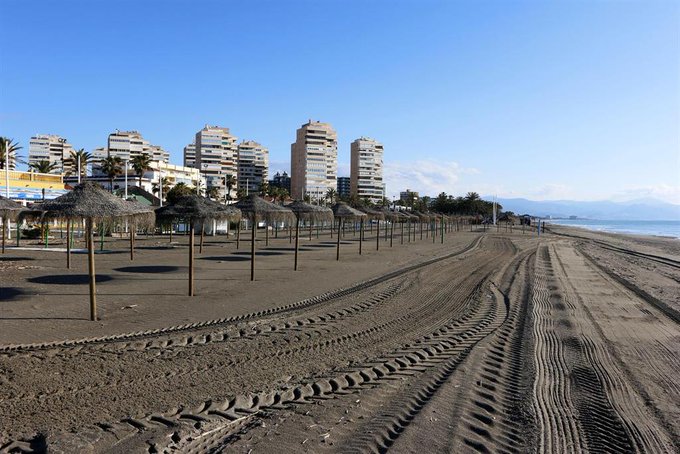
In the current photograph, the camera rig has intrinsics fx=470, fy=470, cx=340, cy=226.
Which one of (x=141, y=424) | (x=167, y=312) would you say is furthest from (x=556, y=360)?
(x=167, y=312)

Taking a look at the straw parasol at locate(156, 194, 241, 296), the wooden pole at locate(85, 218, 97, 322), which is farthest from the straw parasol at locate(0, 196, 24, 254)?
the wooden pole at locate(85, 218, 97, 322)

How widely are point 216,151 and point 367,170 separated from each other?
43.4 meters

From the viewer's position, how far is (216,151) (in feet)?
387

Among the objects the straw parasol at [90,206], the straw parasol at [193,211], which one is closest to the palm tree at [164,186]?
the straw parasol at [193,211]

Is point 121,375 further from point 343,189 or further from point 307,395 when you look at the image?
point 343,189

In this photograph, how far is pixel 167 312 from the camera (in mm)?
8766

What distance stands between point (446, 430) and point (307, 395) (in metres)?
1.51

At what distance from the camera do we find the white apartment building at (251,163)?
12612cm

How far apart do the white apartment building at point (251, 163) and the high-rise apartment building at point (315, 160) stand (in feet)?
32.9

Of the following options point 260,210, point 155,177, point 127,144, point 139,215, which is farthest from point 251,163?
point 139,215

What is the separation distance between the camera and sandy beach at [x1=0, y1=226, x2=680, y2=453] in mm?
4133

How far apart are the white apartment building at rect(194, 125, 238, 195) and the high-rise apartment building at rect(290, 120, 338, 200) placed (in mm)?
16996

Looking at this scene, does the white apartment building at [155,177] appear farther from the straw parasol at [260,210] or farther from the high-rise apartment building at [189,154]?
the straw parasol at [260,210]

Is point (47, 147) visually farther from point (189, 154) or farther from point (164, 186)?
point (164, 186)
